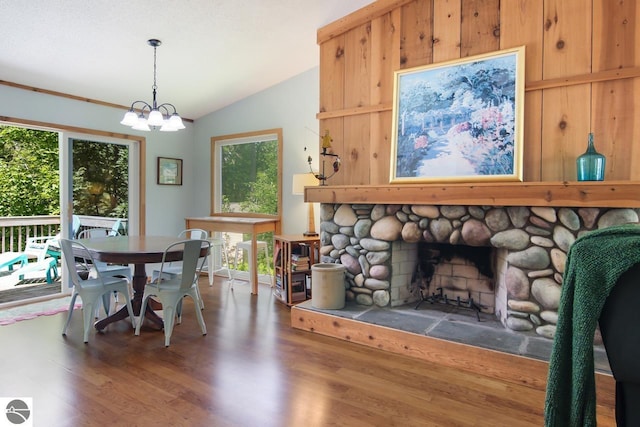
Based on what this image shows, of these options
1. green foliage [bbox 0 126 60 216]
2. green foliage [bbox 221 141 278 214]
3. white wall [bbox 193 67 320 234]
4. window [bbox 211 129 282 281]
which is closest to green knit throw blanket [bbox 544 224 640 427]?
white wall [bbox 193 67 320 234]

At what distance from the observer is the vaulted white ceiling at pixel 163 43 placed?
3.08 meters

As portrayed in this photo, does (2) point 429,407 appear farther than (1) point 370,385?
No

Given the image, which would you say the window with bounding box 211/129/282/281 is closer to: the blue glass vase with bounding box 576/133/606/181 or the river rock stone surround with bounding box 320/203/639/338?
the river rock stone surround with bounding box 320/203/639/338

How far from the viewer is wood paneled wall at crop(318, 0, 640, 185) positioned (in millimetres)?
2549

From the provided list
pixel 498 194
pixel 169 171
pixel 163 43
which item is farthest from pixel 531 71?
pixel 169 171

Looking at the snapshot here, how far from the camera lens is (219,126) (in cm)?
563

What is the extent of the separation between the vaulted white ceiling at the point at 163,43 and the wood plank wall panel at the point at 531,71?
1.34 m

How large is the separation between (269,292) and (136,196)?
7.41 ft

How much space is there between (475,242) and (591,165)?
910 mm

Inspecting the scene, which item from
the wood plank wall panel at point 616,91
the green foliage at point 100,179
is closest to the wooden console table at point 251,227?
the green foliage at point 100,179

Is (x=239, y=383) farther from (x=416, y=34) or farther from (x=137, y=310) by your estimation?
(x=416, y=34)

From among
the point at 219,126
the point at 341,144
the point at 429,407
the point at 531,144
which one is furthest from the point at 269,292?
the point at 531,144

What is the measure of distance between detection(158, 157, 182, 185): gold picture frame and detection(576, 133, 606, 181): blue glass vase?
16.2ft

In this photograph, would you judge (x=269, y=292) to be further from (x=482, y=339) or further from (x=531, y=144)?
(x=531, y=144)
